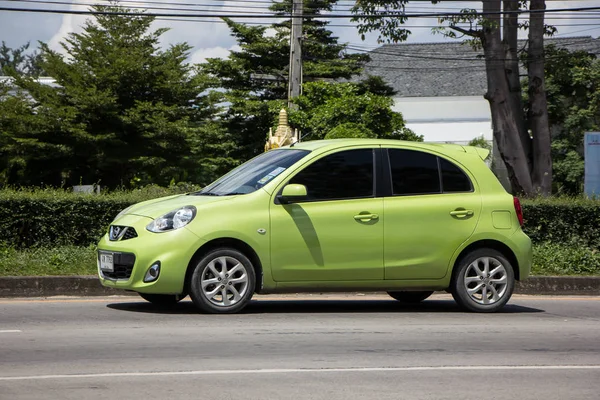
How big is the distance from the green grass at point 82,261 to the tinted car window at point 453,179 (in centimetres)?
418

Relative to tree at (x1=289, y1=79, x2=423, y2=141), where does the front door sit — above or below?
below

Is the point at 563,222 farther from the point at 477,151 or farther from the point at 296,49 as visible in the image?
the point at 296,49

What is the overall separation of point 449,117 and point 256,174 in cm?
5115

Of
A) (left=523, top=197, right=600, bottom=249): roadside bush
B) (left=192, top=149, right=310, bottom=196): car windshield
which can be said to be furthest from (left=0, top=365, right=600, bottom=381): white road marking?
(left=523, top=197, right=600, bottom=249): roadside bush

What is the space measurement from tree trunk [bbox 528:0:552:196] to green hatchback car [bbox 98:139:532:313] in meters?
17.8

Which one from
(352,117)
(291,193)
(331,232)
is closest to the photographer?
(291,193)

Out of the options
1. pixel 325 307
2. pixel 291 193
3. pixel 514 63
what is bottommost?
pixel 325 307

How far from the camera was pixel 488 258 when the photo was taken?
1077cm

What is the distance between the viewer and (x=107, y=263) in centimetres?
1011

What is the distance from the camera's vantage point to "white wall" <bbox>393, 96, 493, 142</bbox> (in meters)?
58.9

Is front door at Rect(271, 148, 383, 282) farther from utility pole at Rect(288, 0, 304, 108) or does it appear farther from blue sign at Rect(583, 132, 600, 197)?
blue sign at Rect(583, 132, 600, 197)

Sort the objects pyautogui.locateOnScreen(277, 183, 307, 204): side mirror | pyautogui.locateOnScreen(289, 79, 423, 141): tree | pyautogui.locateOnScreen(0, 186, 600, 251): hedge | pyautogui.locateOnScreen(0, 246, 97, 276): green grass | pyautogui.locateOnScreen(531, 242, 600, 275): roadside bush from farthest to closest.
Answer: pyautogui.locateOnScreen(289, 79, 423, 141): tree < pyautogui.locateOnScreen(531, 242, 600, 275): roadside bush < pyautogui.locateOnScreen(0, 186, 600, 251): hedge < pyautogui.locateOnScreen(0, 246, 97, 276): green grass < pyautogui.locateOnScreen(277, 183, 307, 204): side mirror

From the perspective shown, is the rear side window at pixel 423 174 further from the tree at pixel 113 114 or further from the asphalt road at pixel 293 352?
the tree at pixel 113 114

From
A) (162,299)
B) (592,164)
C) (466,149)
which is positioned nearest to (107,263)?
(162,299)
